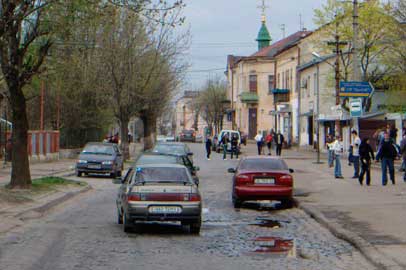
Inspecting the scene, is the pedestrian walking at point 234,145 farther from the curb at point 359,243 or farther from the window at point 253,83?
the window at point 253,83

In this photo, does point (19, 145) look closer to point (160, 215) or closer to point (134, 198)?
point (134, 198)

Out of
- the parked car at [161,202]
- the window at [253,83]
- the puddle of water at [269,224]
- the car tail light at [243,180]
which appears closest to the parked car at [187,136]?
the window at [253,83]

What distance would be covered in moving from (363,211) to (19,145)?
10587 mm

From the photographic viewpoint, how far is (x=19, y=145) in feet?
76.3

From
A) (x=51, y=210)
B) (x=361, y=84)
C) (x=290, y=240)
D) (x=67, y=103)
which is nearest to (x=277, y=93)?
(x=67, y=103)

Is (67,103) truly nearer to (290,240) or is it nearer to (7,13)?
(7,13)

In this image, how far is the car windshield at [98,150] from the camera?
112ft

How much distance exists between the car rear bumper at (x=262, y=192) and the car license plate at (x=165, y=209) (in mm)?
6171

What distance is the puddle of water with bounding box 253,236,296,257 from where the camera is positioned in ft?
42.3

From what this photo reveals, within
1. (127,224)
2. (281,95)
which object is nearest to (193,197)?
(127,224)

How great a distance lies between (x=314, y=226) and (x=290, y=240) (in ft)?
8.84

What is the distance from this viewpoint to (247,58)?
89625 mm

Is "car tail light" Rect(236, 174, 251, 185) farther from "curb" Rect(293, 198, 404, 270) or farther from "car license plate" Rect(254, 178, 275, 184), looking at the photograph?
"curb" Rect(293, 198, 404, 270)

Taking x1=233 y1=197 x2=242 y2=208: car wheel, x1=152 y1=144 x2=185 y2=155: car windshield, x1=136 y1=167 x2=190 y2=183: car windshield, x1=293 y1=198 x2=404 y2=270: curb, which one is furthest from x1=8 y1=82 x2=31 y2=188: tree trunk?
x1=152 y1=144 x2=185 y2=155: car windshield
